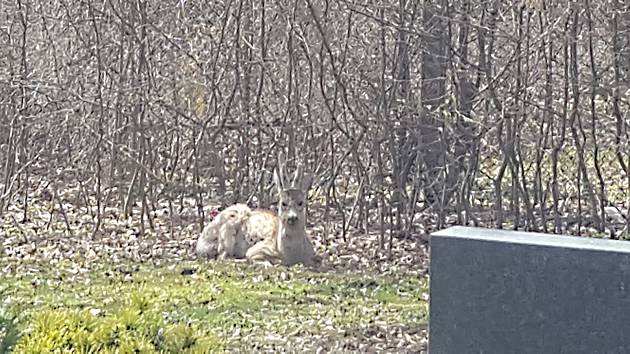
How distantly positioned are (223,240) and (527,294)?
19.9ft

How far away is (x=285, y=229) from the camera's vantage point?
10062mm

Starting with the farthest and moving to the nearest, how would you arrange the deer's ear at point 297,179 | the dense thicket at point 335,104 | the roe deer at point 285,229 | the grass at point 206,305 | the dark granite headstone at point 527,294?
the deer's ear at point 297,179 < the dense thicket at point 335,104 < the roe deer at point 285,229 < the grass at point 206,305 < the dark granite headstone at point 527,294

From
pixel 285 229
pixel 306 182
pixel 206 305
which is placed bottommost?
pixel 206 305

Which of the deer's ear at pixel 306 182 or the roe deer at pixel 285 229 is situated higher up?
the deer's ear at pixel 306 182

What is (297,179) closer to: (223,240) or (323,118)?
(223,240)

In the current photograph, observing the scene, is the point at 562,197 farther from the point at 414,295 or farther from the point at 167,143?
the point at 167,143

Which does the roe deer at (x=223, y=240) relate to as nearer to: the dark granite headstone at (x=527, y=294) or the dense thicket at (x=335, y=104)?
the dense thicket at (x=335, y=104)

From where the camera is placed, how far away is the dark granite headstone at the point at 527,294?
444 centimetres

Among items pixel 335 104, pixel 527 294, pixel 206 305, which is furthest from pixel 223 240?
pixel 527 294

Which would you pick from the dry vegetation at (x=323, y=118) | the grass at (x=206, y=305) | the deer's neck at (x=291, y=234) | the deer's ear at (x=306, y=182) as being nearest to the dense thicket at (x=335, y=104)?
the dry vegetation at (x=323, y=118)

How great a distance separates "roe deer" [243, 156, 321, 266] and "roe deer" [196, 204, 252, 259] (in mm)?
82

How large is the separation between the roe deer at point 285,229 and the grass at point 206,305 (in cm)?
25

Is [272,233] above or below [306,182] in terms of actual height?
below

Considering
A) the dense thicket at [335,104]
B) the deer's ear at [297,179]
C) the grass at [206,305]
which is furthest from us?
the deer's ear at [297,179]
